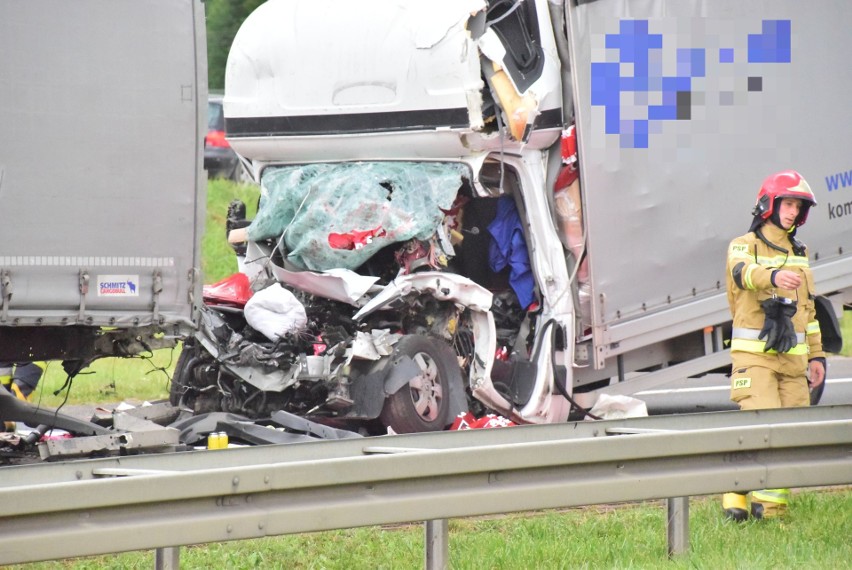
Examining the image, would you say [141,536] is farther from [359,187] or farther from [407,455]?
[359,187]

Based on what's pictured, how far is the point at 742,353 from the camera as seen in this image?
762cm

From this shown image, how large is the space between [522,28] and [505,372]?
7.63 feet

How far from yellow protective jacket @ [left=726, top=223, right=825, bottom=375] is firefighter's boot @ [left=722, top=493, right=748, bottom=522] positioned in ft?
2.89

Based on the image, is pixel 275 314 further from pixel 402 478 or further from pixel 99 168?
pixel 402 478

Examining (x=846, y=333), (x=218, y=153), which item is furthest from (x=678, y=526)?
(x=218, y=153)

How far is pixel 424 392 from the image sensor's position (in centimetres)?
912

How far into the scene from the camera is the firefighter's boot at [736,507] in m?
6.91

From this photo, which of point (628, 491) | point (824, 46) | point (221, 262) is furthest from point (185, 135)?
point (221, 262)

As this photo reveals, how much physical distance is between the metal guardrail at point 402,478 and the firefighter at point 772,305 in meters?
1.33

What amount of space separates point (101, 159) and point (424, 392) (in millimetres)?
2760

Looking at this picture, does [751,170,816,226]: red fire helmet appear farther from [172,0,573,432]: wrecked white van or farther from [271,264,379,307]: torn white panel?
[271,264,379,307]: torn white panel

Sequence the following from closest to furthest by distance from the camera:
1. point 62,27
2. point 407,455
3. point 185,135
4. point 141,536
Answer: point 141,536 → point 407,455 → point 62,27 → point 185,135

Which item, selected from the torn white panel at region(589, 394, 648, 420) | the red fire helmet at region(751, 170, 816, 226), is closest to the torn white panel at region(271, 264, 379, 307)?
the torn white panel at region(589, 394, 648, 420)

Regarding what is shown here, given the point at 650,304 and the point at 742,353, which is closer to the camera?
the point at 742,353
